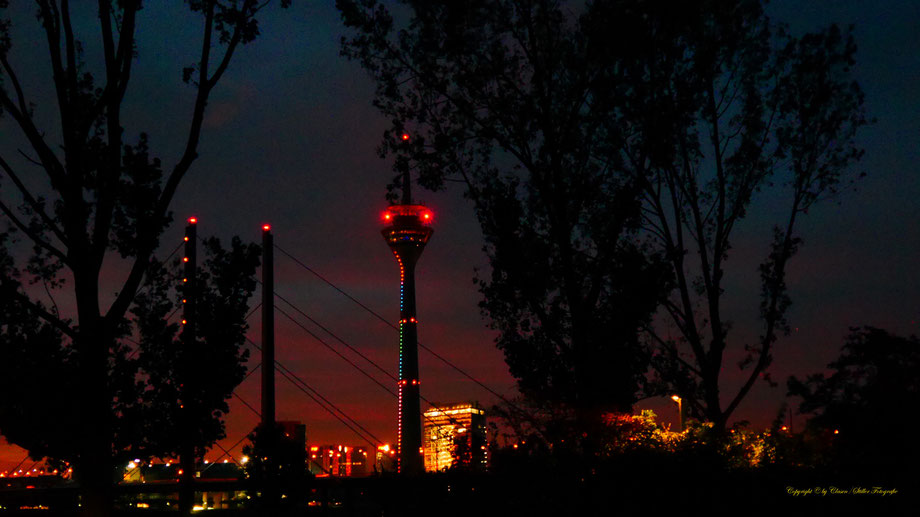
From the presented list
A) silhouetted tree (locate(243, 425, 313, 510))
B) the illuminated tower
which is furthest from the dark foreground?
the illuminated tower

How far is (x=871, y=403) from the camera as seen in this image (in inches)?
902

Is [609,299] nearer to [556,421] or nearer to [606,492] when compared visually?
[556,421]

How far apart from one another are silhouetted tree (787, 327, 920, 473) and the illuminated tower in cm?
7791

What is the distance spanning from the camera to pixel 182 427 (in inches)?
691

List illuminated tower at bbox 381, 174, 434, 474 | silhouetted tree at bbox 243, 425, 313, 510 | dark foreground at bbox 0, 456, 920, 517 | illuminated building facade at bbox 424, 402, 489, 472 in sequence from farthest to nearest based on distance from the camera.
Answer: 1. illuminated tower at bbox 381, 174, 434, 474
2. silhouetted tree at bbox 243, 425, 313, 510
3. illuminated building facade at bbox 424, 402, 489, 472
4. dark foreground at bbox 0, 456, 920, 517

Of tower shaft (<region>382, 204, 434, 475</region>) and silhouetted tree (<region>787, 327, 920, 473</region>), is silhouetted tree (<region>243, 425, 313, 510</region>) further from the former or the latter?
tower shaft (<region>382, 204, 434, 475</region>)

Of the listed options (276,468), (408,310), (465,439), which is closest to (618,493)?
(465,439)

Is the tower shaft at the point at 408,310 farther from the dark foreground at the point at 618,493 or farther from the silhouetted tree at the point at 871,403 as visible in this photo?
the dark foreground at the point at 618,493

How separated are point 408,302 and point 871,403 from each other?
280ft

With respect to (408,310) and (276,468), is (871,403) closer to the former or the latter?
(276,468)

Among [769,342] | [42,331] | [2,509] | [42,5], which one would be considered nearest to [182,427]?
[42,331]

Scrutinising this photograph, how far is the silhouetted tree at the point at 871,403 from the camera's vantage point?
2027 cm

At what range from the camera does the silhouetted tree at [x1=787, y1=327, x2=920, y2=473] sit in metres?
20.3

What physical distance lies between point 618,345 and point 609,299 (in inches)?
43.6
